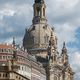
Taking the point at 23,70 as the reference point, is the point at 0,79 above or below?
below

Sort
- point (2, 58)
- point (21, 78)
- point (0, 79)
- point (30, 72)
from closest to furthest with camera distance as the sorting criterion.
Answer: point (0, 79) < point (21, 78) < point (2, 58) < point (30, 72)

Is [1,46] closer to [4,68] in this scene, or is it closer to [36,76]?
[36,76]

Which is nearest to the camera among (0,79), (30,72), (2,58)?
(0,79)

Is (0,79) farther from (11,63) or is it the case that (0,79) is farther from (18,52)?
(18,52)

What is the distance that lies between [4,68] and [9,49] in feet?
225

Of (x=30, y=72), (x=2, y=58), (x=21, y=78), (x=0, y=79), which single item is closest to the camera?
(x=0, y=79)

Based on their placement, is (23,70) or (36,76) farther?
(36,76)

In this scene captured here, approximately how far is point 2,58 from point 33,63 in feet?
79.0

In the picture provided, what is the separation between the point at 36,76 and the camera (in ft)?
650

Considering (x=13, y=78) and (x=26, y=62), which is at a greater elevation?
(x=26, y=62)

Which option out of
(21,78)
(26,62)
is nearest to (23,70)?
(26,62)

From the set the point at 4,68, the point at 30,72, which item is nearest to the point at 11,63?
the point at 4,68

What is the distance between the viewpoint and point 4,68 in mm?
112188

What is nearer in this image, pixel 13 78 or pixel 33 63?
pixel 13 78
